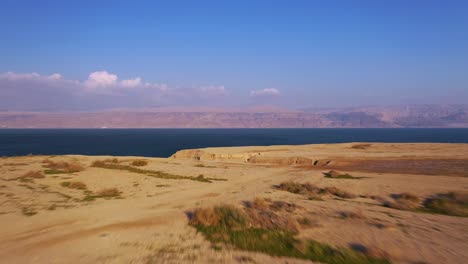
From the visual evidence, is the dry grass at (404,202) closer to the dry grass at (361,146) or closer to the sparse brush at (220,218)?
the sparse brush at (220,218)

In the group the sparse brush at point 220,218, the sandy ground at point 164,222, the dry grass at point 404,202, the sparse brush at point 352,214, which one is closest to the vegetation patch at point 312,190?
the sandy ground at point 164,222

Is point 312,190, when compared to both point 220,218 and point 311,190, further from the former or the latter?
point 220,218

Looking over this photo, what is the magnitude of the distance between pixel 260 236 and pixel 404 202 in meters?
9.57

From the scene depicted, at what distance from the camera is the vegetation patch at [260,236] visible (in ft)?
28.5

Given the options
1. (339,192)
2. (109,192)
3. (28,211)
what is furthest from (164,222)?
(339,192)

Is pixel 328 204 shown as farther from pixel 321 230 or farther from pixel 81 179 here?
pixel 81 179

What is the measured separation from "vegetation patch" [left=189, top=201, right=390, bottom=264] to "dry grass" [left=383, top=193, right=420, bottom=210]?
6.89 metres

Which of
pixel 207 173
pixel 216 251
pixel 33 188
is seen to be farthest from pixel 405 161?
pixel 33 188

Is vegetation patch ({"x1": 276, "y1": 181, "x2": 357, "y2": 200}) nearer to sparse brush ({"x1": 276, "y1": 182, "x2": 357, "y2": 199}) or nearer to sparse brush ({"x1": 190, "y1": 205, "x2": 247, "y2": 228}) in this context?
A: sparse brush ({"x1": 276, "y1": 182, "x2": 357, "y2": 199})

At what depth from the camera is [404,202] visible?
15734 mm

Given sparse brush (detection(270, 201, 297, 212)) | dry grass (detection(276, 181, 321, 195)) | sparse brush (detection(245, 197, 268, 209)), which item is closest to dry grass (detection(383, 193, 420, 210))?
dry grass (detection(276, 181, 321, 195))

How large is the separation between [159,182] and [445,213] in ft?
56.8

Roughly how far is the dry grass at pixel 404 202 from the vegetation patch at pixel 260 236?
689cm

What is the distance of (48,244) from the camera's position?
31.4ft
